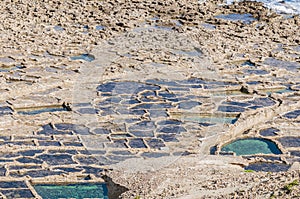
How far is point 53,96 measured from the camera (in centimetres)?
2192

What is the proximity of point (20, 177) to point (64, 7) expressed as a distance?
16146mm

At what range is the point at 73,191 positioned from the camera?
54.5 feet

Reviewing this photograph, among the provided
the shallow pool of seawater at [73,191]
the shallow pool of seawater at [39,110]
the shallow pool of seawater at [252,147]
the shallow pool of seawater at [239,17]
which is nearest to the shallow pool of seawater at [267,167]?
the shallow pool of seawater at [252,147]

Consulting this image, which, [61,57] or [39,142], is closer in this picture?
[39,142]

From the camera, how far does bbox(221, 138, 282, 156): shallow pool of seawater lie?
63.1 ft

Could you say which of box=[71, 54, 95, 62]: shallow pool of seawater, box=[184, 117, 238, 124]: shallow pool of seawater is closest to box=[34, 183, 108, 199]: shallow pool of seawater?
box=[184, 117, 238, 124]: shallow pool of seawater

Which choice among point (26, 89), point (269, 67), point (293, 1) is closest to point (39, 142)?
point (26, 89)

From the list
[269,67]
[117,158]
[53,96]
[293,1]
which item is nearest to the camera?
[117,158]

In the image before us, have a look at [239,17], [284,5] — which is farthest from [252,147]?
[284,5]

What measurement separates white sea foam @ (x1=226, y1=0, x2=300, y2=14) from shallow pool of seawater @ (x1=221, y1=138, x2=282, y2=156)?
51.1ft

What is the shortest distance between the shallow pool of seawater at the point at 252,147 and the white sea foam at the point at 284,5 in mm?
15576

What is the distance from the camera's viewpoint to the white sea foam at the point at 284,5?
35000mm

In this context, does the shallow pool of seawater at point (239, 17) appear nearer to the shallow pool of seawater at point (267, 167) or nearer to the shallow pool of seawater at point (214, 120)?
the shallow pool of seawater at point (214, 120)

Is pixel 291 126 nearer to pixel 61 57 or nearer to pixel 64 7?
pixel 61 57
